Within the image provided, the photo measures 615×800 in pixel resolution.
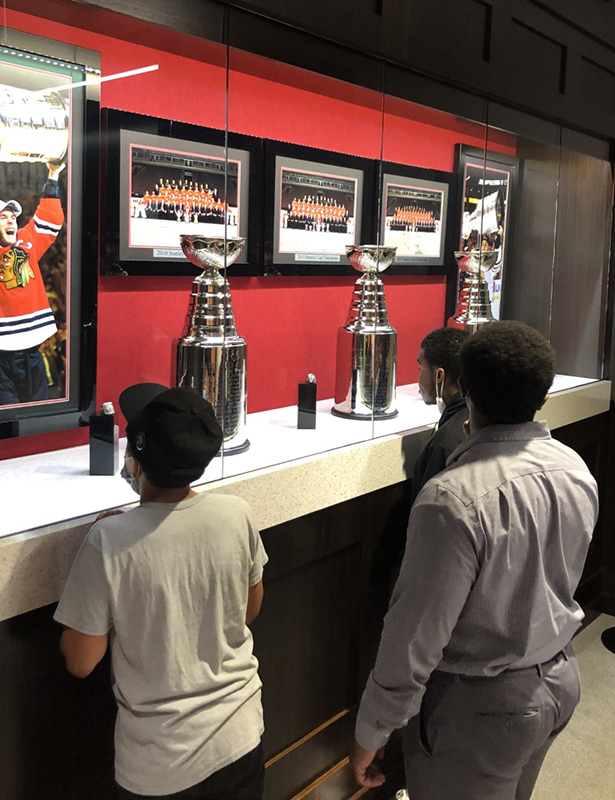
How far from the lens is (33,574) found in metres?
1.34

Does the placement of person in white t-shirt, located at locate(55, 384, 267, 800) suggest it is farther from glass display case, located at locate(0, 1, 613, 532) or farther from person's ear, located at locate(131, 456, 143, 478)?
glass display case, located at locate(0, 1, 613, 532)

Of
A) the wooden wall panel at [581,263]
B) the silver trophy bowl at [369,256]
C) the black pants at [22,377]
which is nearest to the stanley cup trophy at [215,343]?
the black pants at [22,377]

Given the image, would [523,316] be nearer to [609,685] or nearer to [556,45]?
[556,45]

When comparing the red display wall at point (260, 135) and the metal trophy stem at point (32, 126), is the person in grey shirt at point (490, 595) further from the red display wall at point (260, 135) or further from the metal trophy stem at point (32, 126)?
the metal trophy stem at point (32, 126)

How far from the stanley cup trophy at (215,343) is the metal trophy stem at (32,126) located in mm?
335

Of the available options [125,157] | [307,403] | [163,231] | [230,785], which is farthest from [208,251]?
[230,785]

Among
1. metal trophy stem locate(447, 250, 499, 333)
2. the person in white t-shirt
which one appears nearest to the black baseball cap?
the person in white t-shirt

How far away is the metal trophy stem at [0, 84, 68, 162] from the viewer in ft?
4.50

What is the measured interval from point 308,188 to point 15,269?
2.86ft

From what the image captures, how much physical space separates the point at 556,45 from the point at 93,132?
1.86 metres

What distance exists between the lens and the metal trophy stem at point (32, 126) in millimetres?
1372

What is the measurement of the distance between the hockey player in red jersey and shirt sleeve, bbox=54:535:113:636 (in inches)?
16.1

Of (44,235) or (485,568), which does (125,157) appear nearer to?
(44,235)

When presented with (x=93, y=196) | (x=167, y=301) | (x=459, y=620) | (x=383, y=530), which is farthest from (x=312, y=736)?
(x=93, y=196)
